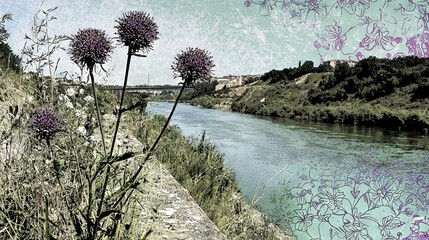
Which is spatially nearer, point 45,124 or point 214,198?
point 45,124

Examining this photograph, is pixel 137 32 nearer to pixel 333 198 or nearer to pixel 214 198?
pixel 333 198

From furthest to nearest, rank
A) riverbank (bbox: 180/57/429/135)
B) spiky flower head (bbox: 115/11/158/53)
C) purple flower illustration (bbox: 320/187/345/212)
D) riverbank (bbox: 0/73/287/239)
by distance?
riverbank (bbox: 180/57/429/135), purple flower illustration (bbox: 320/187/345/212), riverbank (bbox: 0/73/287/239), spiky flower head (bbox: 115/11/158/53)

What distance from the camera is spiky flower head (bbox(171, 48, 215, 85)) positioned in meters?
1.75

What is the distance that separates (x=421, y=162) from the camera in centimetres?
1695

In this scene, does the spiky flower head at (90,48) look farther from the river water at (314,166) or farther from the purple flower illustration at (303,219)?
the river water at (314,166)

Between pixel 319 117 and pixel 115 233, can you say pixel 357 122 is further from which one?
pixel 115 233

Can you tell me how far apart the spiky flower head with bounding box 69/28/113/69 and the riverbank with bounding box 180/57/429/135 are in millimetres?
30546

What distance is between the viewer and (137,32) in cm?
167

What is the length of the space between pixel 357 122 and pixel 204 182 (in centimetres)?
3635

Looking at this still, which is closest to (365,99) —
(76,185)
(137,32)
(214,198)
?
(214,198)

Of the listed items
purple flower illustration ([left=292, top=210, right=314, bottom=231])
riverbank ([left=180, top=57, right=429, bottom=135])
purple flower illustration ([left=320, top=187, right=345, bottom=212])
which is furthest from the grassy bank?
riverbank ([left=180, top=57, right=429, bottom=135])

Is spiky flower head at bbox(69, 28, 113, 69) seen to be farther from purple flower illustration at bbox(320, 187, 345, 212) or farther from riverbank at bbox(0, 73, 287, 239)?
purple flower illustration at bbox(320, 187, 345, 212)

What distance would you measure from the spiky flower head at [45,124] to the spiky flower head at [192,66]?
593 mm

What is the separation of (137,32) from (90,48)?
0.21m
